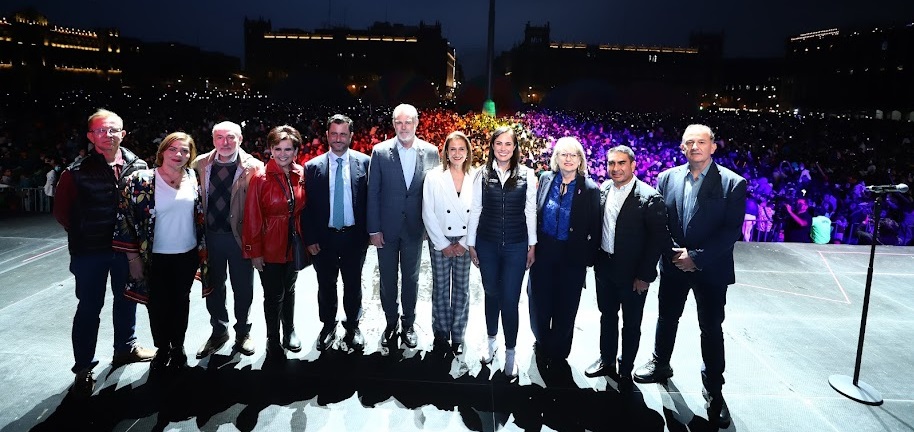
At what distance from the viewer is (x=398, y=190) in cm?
373

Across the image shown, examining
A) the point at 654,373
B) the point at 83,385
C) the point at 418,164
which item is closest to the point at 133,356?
the point at 83,385

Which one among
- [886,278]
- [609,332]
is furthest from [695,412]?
[886,278]

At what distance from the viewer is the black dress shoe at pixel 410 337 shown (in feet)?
12.9

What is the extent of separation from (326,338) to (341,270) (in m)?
0.55

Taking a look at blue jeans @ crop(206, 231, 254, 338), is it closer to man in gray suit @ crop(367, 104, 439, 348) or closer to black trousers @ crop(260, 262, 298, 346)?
black trousers @ crop(260, 262, 298, 346)

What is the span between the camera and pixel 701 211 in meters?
3.15

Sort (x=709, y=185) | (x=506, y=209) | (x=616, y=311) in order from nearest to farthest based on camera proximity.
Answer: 1. (x=709, y=185)
2. (x=506, y=209)
3. (x=616, y=311)

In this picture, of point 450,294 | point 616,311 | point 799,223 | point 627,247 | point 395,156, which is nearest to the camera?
point 627,247

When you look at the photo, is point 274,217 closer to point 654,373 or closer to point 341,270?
point 341,270

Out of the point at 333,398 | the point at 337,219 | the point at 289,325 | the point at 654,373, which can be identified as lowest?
the point at 333,398

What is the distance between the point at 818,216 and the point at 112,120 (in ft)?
30.8

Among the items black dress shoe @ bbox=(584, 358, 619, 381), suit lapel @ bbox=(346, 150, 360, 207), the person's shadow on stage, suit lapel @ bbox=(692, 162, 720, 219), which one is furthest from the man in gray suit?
suit lapel @ bbox=(692, 162, 720, 219)

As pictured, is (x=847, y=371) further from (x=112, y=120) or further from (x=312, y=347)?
(x=112, y=120)

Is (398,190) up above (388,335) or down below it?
above
